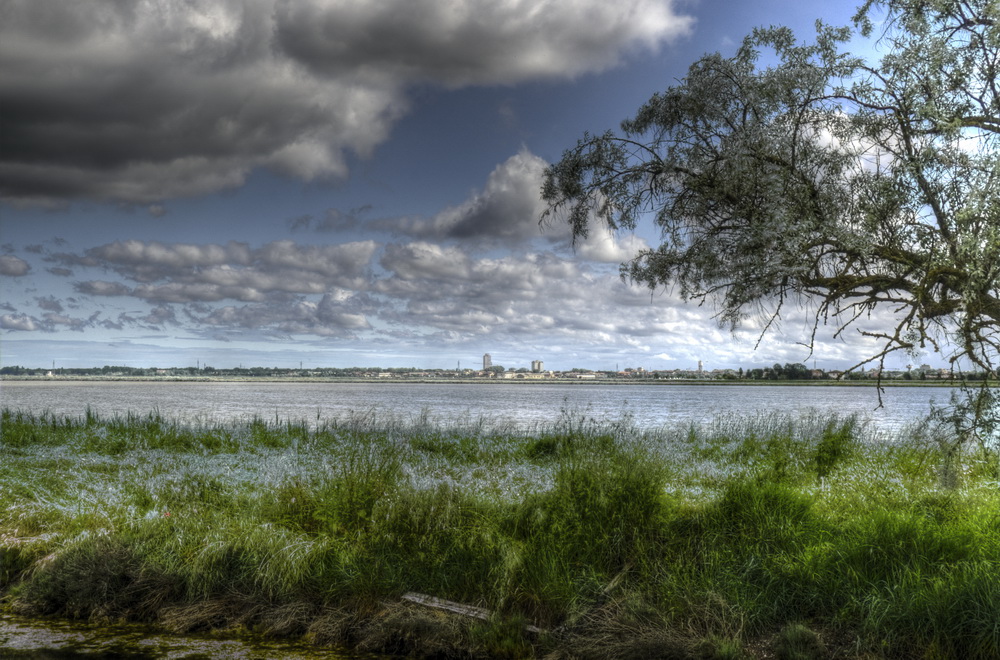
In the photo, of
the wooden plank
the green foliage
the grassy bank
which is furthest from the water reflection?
the green foliage

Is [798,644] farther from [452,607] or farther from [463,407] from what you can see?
[463,407]

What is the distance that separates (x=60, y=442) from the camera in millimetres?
17828

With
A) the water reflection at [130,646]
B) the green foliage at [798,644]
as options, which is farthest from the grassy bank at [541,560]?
the water reflection at [130,646]

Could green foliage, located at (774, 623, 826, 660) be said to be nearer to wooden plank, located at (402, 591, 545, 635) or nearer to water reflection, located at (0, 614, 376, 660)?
wooden plank, located at (402, 591, 545, 635)

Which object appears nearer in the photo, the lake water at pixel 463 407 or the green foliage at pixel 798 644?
the green foliage at pixel 798 644

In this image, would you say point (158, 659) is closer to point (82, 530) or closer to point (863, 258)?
point (82, 530)

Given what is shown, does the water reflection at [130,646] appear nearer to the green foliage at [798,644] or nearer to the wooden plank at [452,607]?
the wooden plank at [452,607]

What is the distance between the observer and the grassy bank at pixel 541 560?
6359 mm

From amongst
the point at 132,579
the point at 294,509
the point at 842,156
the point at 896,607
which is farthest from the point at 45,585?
the point at 842,156

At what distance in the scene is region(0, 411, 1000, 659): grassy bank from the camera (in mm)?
6359

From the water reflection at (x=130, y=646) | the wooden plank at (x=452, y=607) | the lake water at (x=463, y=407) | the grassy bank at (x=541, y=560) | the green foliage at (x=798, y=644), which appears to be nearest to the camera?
the green foliage at (x=798, y=644)

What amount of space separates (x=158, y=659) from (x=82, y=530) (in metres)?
3.63

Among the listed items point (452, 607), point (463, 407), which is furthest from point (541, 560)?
point (463, 407)

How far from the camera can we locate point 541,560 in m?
7.45
